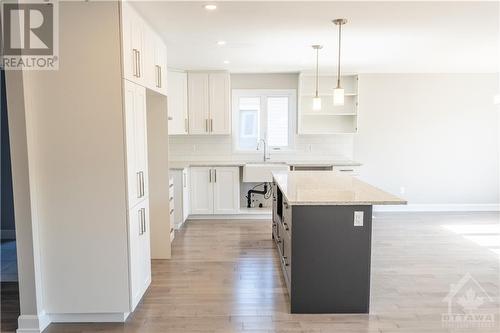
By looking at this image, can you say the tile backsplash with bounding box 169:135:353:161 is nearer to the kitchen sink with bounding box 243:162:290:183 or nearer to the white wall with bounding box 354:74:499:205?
the white wall with bounding box 354:74:499:205

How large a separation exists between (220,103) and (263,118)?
83 centimetres

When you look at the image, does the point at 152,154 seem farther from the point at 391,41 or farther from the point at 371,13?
the point at 391,41

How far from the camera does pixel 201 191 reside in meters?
5.99

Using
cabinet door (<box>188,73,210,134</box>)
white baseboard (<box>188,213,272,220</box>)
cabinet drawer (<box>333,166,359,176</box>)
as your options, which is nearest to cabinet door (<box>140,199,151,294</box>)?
white baseboard (<box>188,213,272,220</box>)

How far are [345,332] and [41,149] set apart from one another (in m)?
2.57

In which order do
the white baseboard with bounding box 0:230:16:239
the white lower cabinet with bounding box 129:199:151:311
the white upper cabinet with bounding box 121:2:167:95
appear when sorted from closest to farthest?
the white upper cabinet with bounding box 121:2:167:95 < the white lower cabinet with bounding box 129:199:151:311 < the white baseboard with bounding box 0:230:16:239

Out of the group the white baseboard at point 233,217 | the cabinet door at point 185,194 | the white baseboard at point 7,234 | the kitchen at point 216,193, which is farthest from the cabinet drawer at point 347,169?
the white baseboard at point 7,234

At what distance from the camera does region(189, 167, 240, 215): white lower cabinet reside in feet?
19.6

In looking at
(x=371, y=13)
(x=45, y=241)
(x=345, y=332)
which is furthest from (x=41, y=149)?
(x=371, y=13)

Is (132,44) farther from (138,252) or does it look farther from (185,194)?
(185,194)

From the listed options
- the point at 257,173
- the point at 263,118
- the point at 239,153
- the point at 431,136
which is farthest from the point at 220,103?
the point at 431,136

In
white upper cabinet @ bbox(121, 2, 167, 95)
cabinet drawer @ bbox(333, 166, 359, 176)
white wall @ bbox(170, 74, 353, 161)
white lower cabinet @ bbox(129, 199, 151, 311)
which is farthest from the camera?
white wall @ bbox(170, 74, 353, 161)

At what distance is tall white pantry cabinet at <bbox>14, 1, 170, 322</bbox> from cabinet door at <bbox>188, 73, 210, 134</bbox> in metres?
3.22

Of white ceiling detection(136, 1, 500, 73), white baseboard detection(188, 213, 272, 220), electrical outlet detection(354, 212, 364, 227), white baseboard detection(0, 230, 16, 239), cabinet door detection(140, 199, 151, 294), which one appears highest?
white ceiling detection(136, 1, 500, 73)
